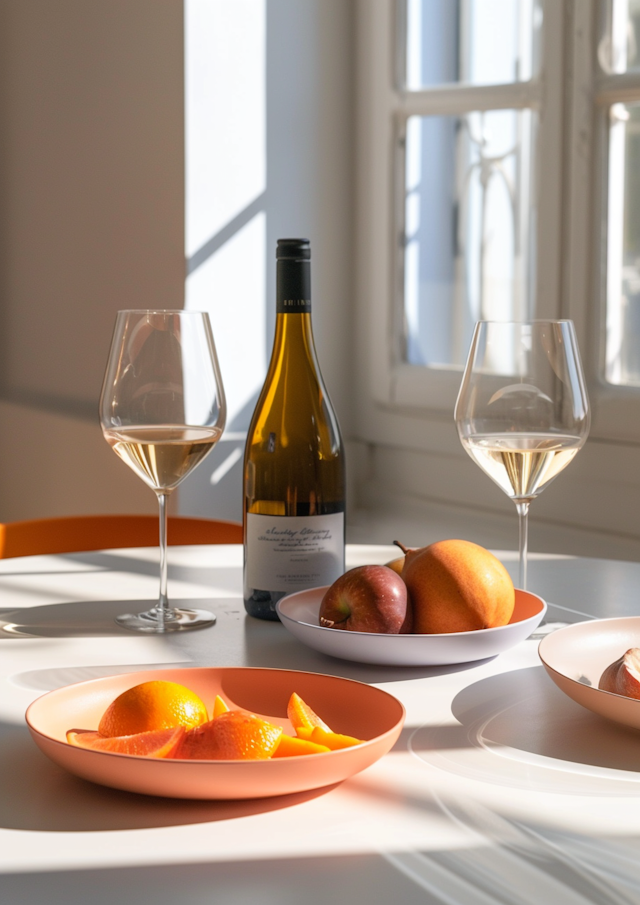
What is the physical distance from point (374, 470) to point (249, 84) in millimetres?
819

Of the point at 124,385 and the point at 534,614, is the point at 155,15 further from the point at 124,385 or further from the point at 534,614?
the point at 534,614

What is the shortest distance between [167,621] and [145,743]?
0.36 m

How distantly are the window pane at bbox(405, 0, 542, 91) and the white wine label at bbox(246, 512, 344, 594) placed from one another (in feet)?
4.23

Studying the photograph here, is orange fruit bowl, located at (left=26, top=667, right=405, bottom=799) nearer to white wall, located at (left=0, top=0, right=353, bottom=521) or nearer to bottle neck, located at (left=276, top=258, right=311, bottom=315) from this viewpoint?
bottle neck, located at (left=276, top=258, right=311, bottom=315)

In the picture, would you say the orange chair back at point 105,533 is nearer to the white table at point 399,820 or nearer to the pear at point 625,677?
the white table at point 399,820

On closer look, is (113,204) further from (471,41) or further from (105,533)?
(105,533)

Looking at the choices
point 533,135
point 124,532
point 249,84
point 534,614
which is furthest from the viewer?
point 249,84

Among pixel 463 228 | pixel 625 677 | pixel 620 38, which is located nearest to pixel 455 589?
pixel 625 677

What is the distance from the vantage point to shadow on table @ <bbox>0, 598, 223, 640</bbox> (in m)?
0.82

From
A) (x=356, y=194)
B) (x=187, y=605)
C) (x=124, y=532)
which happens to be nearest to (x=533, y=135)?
(x=356, y=194)

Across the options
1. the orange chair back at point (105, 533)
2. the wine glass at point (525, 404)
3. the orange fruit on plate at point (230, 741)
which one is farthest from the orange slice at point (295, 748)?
the orange chair back at point (105, 533)

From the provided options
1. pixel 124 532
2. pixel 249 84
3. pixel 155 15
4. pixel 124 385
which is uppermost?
pixel 155 15

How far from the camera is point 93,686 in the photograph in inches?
22.7

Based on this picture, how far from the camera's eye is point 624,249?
5.72 ft
